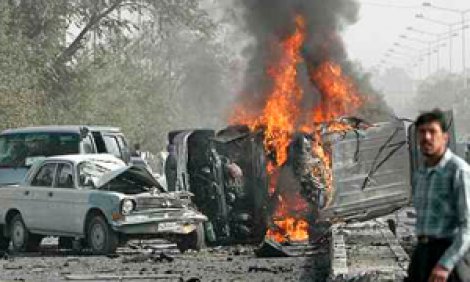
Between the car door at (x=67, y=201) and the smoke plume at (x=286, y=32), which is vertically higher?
the smoke plume at (x=286, y=32)

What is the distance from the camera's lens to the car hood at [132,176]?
20.0m

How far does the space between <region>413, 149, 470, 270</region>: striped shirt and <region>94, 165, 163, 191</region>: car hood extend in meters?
12.4

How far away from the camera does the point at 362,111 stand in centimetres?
2686

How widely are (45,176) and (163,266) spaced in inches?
182

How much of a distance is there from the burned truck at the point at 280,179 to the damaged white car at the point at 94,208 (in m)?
0.92

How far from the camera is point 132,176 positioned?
20266 millimetres

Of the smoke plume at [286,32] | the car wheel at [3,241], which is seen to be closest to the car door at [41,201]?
the car wheel at [3,241]

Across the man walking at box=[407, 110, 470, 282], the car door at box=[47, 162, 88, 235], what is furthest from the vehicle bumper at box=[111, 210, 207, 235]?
the man walking at box=[407, 110, 470, 282]

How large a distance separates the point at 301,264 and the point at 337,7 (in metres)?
13.6

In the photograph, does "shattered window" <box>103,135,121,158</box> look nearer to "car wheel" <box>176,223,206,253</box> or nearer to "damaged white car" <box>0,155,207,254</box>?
"damaged white car" <box>0,155,207,254</box>

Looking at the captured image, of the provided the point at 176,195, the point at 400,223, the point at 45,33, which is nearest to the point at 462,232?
the point at 176,195

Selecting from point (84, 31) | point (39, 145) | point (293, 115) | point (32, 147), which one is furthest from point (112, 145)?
point (84, 31)

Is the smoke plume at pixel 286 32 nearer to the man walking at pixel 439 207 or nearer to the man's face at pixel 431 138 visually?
the man walking at pixel 439 207

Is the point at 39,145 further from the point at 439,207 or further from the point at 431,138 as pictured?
the point at 431,138
